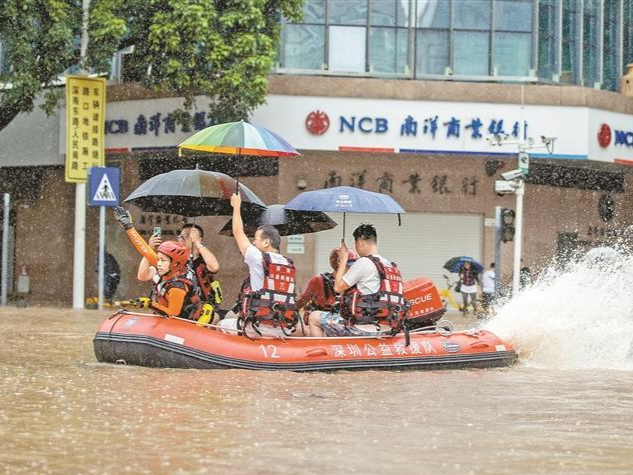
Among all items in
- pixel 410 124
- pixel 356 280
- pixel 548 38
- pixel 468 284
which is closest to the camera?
pixel 356 280

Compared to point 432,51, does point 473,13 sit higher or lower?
higher

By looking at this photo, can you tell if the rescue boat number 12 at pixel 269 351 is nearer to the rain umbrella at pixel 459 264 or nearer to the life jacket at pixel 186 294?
the life jacket at pixel 186 294

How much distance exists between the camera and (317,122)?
2862cm

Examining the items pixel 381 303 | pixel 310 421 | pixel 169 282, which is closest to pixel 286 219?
pixel 381 303

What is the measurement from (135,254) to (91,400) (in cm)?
2135

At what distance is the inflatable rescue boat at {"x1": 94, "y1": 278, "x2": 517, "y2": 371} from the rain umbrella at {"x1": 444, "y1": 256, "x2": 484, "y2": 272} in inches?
557

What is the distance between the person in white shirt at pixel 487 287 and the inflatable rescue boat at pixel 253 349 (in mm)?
12587

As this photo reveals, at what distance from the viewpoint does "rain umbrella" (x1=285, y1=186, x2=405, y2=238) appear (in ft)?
44.0

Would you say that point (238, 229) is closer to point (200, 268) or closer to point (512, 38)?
point (200, 268)

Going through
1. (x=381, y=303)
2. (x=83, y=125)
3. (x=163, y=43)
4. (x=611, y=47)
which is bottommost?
(x=381, y=303)

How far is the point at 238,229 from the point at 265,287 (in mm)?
626

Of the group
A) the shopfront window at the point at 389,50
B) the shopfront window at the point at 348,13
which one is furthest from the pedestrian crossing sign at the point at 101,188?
the shopfront window at the point at 389,50

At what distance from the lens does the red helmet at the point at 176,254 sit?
13.1m

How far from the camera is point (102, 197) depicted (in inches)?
1057
